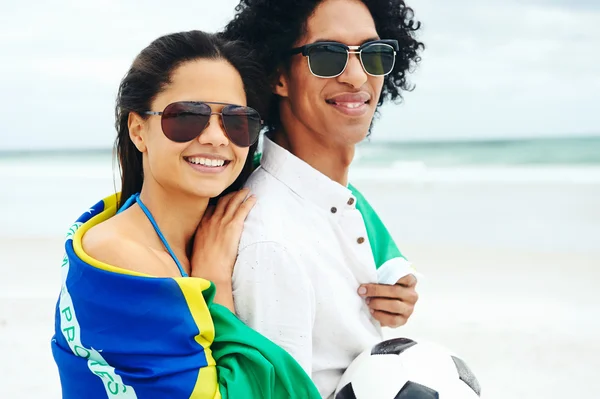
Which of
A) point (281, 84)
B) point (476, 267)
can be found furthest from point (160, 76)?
point (476, 267)

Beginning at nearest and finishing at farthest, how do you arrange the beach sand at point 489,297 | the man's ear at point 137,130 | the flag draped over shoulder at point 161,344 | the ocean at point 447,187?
the flag draped over shoulder at point 161,344 < the man's ear at point 137,130 < the beach sand at point 489,297 < the ocean at point 447,187

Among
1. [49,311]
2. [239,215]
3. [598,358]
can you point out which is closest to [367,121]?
[239,215]

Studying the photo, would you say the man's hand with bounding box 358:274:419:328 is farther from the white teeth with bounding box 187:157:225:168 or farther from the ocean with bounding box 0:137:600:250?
the ocean with bounding box 0:137:600:250

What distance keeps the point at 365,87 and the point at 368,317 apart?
3.38 feet

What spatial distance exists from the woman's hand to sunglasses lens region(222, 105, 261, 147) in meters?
0.26

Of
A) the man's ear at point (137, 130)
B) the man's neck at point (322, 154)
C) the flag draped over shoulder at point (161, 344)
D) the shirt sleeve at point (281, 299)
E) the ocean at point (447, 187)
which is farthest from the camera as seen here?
the ocean at point (447, 187)

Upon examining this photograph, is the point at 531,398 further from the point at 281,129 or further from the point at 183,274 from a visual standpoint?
the point at 183,274

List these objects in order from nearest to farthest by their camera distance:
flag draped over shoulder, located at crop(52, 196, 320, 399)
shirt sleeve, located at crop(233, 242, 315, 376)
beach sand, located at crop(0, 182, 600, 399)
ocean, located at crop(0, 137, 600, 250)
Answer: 1. flag draped over shoulder, located at crop(52, 196, 320, 399)
2. shirt sleeve, located at crop(233, 242, 315, 376)
3. beach sand, located at crop(0, 182, 600, 399)
4. ocean, located at crop(0, 137, 600, 250)

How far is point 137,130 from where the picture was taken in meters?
2.92

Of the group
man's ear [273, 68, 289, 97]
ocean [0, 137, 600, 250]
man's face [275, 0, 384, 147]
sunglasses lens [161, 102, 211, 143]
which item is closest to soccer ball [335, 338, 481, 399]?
man's face [275, 0, 384, 147]

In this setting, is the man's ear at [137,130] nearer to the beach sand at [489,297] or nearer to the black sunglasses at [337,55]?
the black sunglasses at [337,55]

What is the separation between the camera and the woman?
8.03ft

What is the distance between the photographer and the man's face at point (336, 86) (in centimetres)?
315

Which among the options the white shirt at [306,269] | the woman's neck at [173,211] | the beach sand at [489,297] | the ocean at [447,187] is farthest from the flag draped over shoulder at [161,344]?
the ocean at [447,187]
